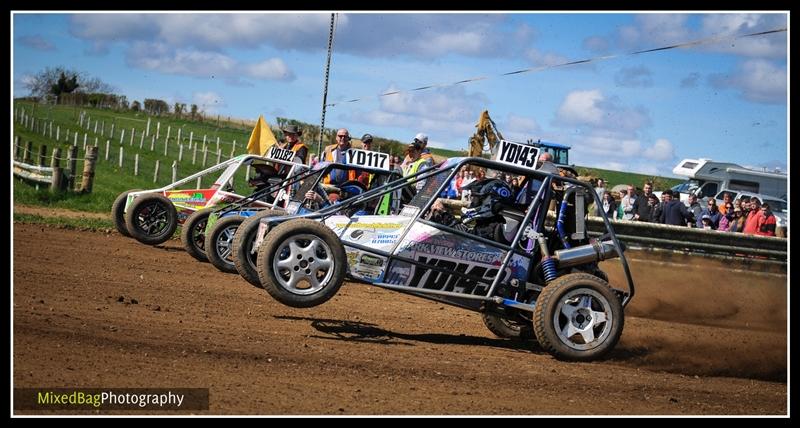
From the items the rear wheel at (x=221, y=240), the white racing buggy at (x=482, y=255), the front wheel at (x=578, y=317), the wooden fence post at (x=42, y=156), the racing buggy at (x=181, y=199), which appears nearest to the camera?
the white racing buggy at (x=482, y=255)

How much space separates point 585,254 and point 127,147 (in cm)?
3600

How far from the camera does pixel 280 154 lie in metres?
13.3

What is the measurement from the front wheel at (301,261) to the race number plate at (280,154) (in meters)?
5.87

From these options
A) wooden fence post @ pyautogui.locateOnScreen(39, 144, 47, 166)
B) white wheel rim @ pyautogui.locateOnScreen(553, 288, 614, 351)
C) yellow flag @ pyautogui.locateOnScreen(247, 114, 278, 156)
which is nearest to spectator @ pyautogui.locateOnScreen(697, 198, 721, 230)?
yellow flag @ pyautogui.locateOnScreen(247, 114, 278, 156)

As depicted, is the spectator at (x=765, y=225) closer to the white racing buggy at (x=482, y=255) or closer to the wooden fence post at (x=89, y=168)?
the white racing buggy at (x=482, y=255)

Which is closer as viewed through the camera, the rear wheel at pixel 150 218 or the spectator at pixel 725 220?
the rear wheel at pixel 150 218

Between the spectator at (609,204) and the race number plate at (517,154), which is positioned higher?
the race number plate at (517,154)

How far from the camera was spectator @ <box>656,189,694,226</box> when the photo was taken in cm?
1548

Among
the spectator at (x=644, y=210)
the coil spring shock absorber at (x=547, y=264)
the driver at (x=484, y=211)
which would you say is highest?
the spectator at (x=644, y=210)

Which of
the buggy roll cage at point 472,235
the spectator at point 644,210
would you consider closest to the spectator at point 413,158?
the buggy roll cage at point 472,235

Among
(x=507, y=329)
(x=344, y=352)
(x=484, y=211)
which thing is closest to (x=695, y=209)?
(x=507, y=329)

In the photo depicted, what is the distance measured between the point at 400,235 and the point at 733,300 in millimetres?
6493

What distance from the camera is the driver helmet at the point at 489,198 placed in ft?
27.3

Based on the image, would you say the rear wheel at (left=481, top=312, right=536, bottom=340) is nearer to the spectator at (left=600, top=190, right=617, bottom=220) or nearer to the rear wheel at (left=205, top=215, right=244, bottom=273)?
the rear wheel at (left=205, top=215, right=244, bottom=273)
